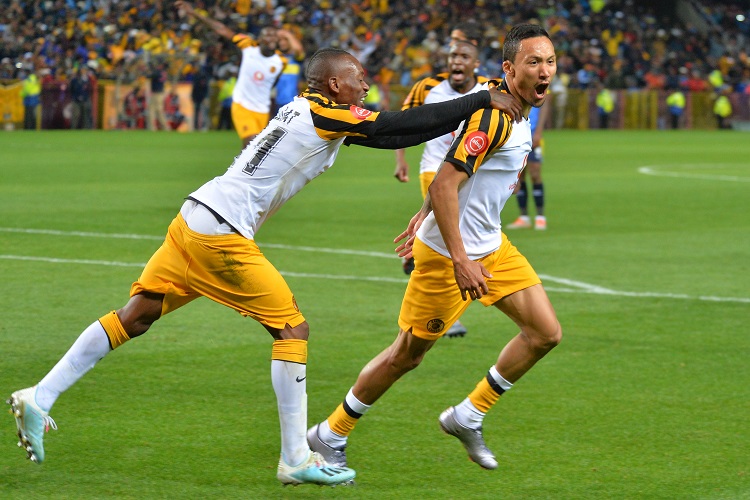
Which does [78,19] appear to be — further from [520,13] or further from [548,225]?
[548,225]

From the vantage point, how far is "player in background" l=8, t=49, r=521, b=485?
5.30m

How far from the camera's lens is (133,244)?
43.6 ft

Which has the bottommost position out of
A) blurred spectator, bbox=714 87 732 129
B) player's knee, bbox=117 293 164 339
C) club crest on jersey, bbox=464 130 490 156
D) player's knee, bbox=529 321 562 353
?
blurred spectator, bbox=714 87 732 129

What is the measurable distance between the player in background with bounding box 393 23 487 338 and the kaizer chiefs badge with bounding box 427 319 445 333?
4046mm

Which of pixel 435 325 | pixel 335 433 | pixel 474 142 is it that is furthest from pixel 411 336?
pixel 474 142

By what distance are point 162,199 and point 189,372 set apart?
10870 millimetres

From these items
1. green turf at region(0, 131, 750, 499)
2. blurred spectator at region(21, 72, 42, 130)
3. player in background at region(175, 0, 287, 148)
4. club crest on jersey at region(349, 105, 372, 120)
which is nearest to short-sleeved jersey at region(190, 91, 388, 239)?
club crest on jersey at region(349, 105, 372, 120)

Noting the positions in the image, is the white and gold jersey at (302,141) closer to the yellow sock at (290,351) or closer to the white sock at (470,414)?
the yellow sock at (290,351)

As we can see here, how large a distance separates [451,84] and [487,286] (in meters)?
4.80

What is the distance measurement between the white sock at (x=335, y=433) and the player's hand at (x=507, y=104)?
147 cm

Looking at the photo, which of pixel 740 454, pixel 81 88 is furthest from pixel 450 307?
pixel 81 88

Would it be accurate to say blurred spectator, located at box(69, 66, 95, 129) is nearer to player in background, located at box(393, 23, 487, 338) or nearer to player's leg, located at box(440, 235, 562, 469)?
player in background, located at box(393, 23, 487, 338)

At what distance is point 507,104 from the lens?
548 cm

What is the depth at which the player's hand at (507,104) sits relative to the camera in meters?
5.46
